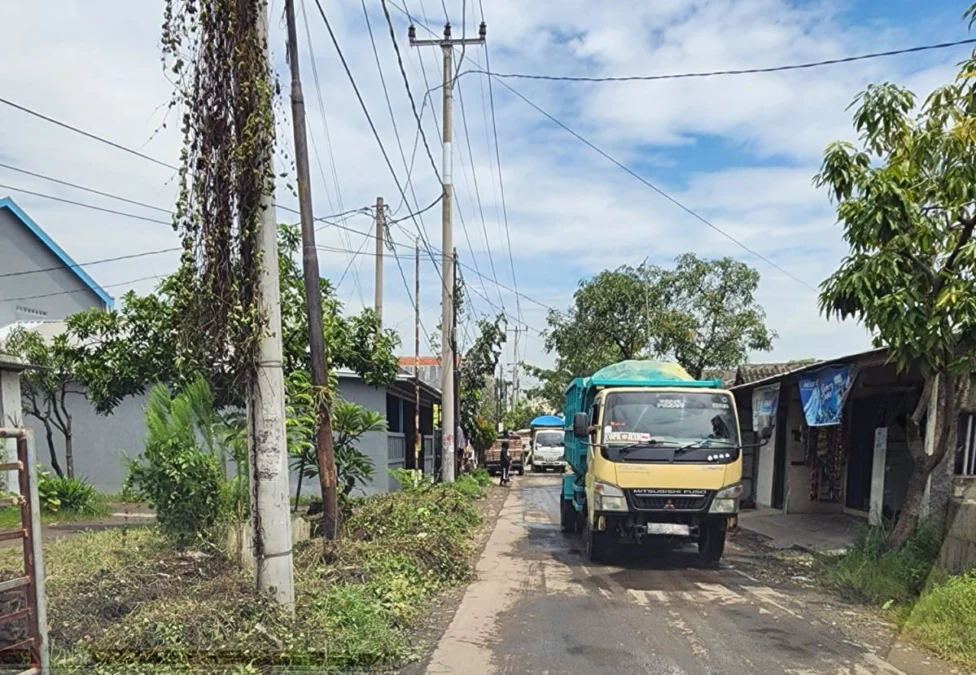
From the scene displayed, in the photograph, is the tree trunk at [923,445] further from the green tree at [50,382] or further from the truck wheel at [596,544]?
the green tree at [50,382]

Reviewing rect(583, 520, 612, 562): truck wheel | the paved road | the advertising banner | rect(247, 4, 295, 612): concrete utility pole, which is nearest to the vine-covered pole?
rect(247, 4, 295, 612): concrete utility pole

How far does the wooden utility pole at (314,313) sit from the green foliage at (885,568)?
5.81 meters

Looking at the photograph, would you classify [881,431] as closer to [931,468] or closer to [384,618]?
[931,468]

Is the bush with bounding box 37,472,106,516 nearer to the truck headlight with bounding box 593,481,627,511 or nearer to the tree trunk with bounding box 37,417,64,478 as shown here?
the tree trunk with bounding box 37,417,64,478

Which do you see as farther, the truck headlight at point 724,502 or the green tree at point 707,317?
the green tree at point 707,317

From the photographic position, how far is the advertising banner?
47.6 ft

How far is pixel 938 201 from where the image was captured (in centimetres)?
804

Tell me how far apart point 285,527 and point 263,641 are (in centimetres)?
89

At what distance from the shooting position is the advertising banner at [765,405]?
47.6 feet

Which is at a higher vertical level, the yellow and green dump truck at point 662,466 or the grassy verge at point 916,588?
the yellow and green dump truck at point 662,466

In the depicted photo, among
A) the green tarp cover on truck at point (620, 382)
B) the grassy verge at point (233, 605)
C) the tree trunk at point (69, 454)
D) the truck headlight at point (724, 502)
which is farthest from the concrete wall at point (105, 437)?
the truck headlight at point (724, 502)

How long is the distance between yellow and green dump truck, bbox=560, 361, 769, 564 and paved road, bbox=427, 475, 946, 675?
0.53 meters

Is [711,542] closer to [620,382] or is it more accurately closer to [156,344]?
[620,382]

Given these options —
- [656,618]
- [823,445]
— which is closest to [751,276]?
[823,445]
